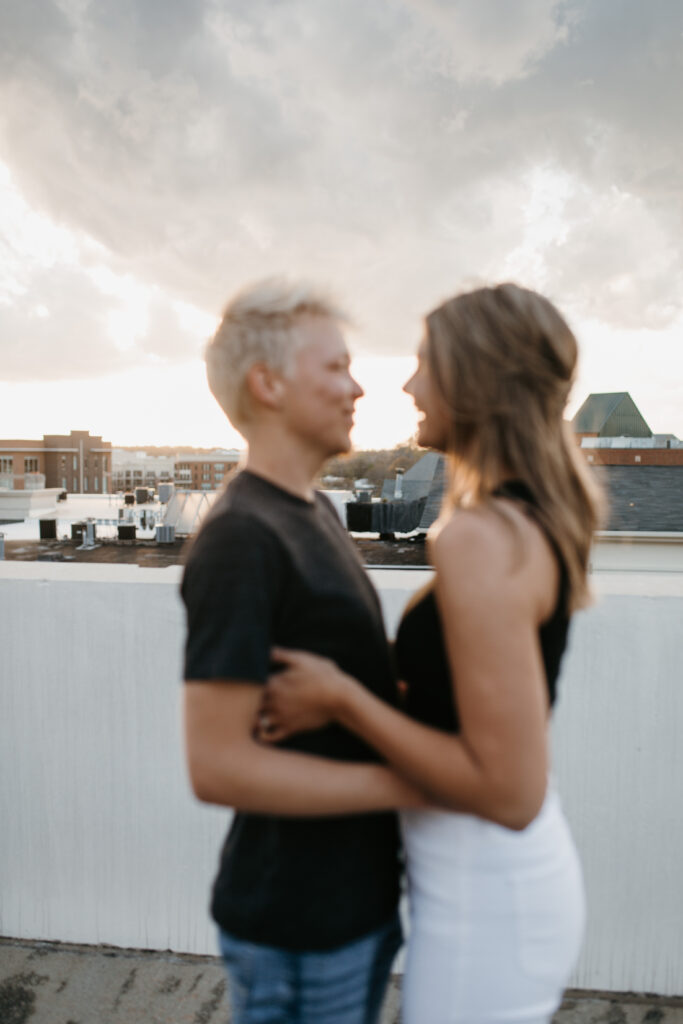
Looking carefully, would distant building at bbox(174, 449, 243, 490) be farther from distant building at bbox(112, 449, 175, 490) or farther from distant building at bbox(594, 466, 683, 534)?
distant building at bbox(594, 466, 683, 534)

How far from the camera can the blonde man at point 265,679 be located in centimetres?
86

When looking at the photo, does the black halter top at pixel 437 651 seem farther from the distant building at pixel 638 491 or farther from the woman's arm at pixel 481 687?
the distant building at pixel 638 491

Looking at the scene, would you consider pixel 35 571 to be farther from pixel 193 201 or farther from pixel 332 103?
pixel 193 201

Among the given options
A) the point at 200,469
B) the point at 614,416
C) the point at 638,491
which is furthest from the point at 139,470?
the point at 638,491

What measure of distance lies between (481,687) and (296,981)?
558 millimetres

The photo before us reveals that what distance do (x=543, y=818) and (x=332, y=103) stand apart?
1211 centimetres

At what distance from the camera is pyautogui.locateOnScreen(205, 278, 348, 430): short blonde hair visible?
1007mm

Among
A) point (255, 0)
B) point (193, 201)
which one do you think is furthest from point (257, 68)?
point (193, 201)

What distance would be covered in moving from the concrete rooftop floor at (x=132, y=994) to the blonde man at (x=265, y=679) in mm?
1357

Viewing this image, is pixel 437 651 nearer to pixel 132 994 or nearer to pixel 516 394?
pixel 516 394

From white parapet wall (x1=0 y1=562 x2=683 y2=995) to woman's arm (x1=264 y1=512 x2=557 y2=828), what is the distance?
123 centimetres

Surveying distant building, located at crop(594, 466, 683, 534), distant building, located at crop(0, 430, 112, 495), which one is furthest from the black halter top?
distant building, located at crop(0, 430, 112, 495)

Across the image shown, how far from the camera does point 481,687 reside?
0.84m

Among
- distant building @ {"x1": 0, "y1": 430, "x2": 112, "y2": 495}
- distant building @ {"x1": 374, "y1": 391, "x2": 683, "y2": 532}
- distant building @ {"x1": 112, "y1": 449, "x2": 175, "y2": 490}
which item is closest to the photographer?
distant building @ {"x1": 374, "y1": 391, "x2": 683, "y2": 532}
